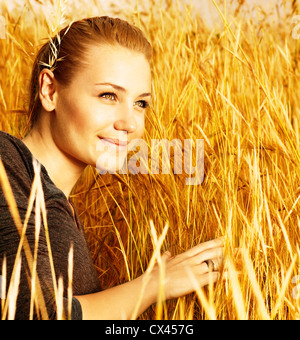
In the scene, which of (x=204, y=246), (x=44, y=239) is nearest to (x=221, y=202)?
(x=204, y=246)

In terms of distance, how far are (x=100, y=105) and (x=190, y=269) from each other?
1.56 feet

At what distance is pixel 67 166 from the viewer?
1364 millimetres

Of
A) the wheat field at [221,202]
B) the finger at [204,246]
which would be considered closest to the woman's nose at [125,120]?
the wheat field at [221,202]

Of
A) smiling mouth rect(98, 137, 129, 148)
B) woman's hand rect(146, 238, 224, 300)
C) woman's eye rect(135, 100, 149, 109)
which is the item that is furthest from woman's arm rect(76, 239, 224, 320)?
woman's eye rect(135, 100, 149, 109)

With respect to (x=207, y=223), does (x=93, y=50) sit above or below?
above

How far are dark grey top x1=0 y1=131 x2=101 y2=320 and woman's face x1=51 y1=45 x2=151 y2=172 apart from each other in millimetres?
140

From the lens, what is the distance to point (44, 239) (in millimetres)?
Result: 967

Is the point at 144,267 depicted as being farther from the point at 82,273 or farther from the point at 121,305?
the point at 121,305

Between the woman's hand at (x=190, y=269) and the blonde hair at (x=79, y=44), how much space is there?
1.81ft

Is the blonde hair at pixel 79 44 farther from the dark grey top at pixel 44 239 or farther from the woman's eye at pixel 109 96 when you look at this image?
the dark grey top at pixel 44 239

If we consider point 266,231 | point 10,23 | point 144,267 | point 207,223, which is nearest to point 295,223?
point 266,231

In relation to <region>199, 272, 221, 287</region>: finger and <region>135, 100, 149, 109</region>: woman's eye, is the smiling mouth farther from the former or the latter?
<region>199, 272, 221, 287</region>: finger

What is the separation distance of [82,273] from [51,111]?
45 centimetres

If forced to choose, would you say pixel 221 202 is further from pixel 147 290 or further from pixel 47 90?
pixel 47 90
